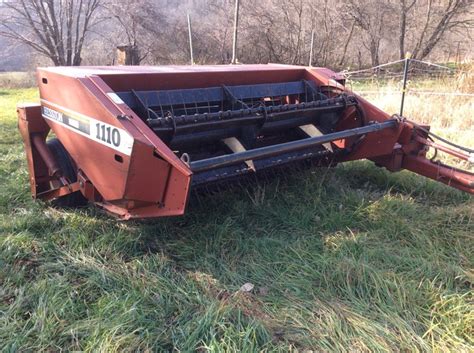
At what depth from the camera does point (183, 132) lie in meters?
3.20

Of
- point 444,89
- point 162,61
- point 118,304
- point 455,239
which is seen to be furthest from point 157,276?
point 162,61

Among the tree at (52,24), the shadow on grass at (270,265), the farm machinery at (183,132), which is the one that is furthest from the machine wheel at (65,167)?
the tree at (52,24)

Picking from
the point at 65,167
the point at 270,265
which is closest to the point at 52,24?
the point at 65,167

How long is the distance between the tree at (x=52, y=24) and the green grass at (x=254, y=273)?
817 inches

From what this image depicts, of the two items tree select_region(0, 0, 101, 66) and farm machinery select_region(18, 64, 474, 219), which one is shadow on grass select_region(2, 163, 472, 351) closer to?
farm machinery select_region(18, 64, 474, 219)

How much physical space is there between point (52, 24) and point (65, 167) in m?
21.5

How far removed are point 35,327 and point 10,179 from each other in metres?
2.93

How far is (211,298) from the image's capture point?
2.66 meters

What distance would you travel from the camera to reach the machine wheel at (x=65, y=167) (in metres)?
3.72

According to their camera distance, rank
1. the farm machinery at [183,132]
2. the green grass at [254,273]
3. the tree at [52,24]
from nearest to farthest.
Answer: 1. the green grass at [254,273]
2. the farm machinery at [183,132]
3. the tree at [52,24]

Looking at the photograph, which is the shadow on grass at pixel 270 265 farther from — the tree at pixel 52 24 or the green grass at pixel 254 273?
the tree at pixel 52 24

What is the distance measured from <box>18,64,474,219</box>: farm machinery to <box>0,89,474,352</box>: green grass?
0.32m

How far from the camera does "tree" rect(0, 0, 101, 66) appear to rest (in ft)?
72.0

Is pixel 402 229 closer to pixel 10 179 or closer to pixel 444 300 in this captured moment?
pixel 444 300
